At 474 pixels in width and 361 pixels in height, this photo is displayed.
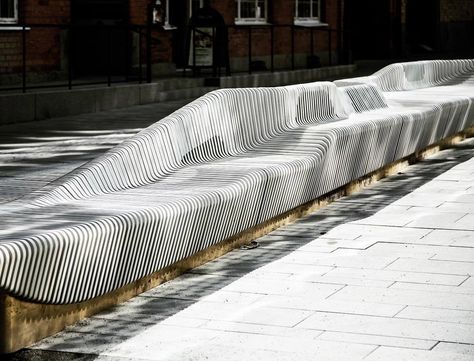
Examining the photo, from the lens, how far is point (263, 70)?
27.4 meters

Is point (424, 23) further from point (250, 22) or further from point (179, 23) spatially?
point (179, 23)

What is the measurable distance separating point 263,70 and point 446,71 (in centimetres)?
913

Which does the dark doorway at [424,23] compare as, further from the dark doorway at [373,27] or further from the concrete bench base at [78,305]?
the concrete bench base at [78,305]

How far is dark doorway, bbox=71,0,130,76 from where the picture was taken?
22.3m

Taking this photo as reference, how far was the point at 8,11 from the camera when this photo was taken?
20125mm

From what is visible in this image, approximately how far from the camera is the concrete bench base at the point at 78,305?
5426mm

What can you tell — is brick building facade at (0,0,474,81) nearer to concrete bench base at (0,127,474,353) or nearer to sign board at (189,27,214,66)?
sign board at (189,27,214,66)

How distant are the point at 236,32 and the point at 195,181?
20.1 m

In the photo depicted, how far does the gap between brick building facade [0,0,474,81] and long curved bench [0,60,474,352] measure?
22.1 feet

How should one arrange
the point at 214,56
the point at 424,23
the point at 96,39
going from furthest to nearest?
the point at 424,23
the point at 214,56
the point at 96,39

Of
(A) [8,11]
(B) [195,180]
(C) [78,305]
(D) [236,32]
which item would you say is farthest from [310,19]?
(C) [78,305]

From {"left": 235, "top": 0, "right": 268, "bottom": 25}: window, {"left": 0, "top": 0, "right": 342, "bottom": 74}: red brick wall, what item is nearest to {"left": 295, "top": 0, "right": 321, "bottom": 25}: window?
{"left": 0, "top": 0, "right": 342, "bottom": 74}: red brick wall

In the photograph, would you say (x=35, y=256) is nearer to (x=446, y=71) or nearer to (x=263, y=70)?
(x=446, y=71)

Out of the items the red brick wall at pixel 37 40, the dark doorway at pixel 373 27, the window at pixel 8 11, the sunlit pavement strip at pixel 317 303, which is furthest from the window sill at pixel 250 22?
the sunlit pavement strip at pixel 317 303
